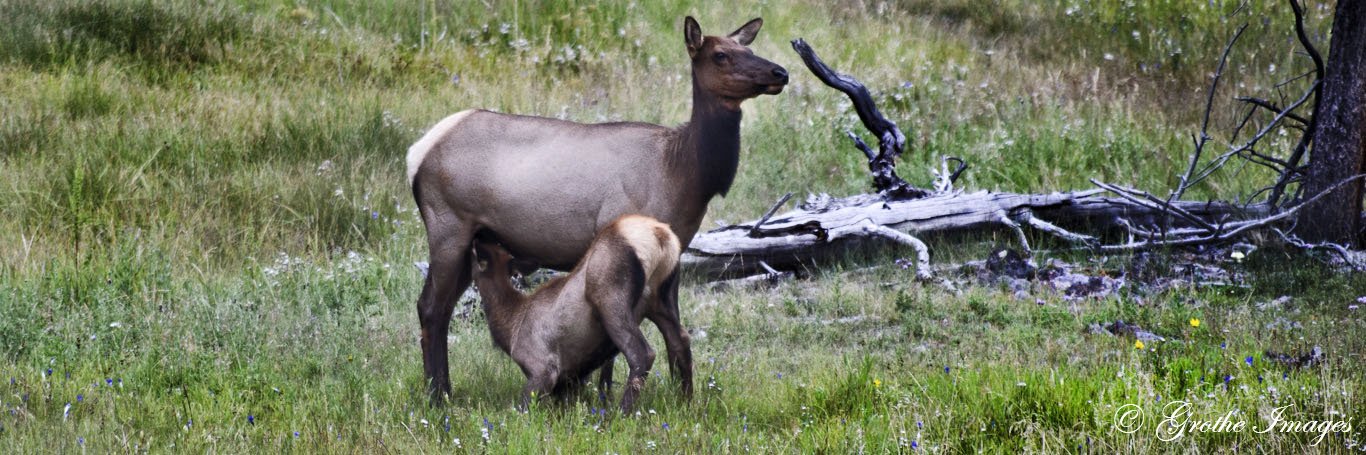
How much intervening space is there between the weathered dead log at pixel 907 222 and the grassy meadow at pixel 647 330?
0.20m

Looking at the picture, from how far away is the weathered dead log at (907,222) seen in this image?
26.0 ft

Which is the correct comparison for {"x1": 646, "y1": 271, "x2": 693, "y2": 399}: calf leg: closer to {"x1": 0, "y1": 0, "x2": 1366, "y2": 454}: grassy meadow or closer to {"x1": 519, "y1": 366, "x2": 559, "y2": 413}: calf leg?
{"x1": 0, "y1": 0, "x2": 1366, "y2": 454}: grassy meadow

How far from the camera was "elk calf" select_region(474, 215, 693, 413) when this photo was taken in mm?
4711

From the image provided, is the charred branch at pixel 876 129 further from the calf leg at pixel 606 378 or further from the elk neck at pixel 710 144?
the calf leg at pixel 606 378

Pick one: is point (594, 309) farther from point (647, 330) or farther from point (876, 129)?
point (876, 129)

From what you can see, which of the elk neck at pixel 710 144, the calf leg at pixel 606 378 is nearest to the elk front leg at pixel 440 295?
the calf leg at pixel 606 378

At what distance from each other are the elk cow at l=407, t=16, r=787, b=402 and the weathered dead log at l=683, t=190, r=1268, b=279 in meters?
2.71

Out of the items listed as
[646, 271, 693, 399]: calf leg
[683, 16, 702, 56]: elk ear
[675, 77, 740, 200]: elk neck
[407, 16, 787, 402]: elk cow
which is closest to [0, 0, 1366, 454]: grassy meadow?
[646, 271, 693, 399]: calf leg

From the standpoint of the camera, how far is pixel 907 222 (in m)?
8.31

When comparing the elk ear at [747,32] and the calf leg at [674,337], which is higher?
the elk ear at [747,32]

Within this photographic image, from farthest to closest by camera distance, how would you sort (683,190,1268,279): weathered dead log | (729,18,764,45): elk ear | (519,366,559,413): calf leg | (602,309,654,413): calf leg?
1. (683,190,1268,279): weathered dead log
2. (729,18,764,45): elk ear
3. (519,366,559,413): calf leg
4. (602,309,654,413): calf leg

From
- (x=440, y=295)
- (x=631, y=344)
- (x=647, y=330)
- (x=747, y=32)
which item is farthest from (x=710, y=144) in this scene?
(x=647, y=330)

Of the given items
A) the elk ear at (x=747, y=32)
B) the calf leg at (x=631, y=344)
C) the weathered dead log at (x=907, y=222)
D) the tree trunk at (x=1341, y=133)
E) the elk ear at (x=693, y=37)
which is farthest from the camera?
the weathered dead log at (x=907, y=222)

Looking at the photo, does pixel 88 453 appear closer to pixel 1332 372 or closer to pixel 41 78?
pixel 1332 372
